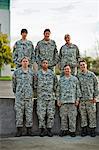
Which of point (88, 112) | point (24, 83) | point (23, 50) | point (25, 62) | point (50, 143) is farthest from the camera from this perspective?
point (23, 50)

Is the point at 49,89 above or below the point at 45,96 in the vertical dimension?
above

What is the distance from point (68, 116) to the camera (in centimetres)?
714

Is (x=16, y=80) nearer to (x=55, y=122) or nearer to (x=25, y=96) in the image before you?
(x=25, y=96)

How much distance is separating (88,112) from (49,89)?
0.88 m

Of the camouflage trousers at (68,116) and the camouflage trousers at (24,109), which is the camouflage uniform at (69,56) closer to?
the camouflage trousers at (68,116)

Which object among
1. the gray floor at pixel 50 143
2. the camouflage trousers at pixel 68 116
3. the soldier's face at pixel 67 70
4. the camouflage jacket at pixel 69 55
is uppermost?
the camouflage jacket at pixel 69 55

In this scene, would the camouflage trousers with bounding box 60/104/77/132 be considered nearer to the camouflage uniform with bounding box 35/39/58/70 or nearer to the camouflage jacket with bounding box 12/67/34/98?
the camouflage jacket with bounding box 12/67/34/98

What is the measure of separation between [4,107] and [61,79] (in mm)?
1273

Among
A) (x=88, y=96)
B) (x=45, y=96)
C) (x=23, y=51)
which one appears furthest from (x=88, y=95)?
(x=23, y=51)

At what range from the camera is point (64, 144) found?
6.54 metres

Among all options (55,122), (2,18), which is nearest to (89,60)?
(2,18)

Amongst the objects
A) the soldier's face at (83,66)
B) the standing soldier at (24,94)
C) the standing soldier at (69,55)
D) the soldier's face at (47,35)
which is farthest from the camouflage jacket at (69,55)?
the standing soldier at (24,94)

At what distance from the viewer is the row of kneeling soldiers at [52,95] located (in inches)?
278

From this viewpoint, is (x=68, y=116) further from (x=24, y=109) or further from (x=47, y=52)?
(x=47, y=52)
